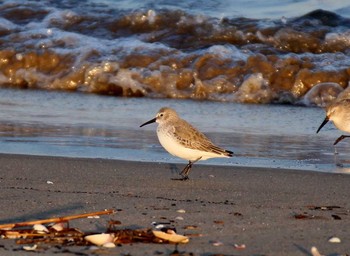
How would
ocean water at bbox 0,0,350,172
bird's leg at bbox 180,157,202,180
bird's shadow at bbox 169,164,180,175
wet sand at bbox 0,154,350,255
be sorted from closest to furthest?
wet sand at bbox 0,154,350,255
bird's leg at bbox 180,157,202,180
bird's shadow at bbox 169,164,180,175
ocean water at bbox 0,0,350,172

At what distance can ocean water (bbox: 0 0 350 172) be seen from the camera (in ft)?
23.3

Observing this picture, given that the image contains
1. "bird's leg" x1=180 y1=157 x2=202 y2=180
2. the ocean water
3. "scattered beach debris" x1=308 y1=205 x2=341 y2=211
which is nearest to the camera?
"scattered beach debris" x1=308 y1=205 x2=341 y2=211

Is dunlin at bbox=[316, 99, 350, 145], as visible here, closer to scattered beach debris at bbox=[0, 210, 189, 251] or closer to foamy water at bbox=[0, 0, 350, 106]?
foamy water at bbox=[0, 0, 350, 106]

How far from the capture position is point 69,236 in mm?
3600

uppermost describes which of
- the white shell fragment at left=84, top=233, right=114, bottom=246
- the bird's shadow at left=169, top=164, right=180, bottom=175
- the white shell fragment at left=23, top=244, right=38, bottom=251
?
the white shell fragment at left=84, top=233, right=114, bottom=246

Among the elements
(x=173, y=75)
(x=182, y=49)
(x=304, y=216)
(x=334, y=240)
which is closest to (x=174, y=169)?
(x=304, y=216)

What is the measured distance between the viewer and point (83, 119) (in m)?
8.12

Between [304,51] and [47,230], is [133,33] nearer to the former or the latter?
[304,51]

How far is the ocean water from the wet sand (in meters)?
0.53

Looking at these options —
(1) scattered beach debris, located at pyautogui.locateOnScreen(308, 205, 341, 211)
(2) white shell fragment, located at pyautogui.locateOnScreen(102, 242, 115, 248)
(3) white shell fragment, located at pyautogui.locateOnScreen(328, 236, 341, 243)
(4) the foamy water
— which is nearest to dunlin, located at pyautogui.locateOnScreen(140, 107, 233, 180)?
(1) scattered beach debris, located at pyautogui.locateOnScreen(308, 205, 341, 211)

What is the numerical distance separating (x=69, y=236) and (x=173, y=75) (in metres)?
7.00

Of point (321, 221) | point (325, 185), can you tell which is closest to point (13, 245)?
point (321, 221)

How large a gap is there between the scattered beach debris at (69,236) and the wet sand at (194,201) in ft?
0.16

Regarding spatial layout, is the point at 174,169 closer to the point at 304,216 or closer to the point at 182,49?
the point at 304,216
